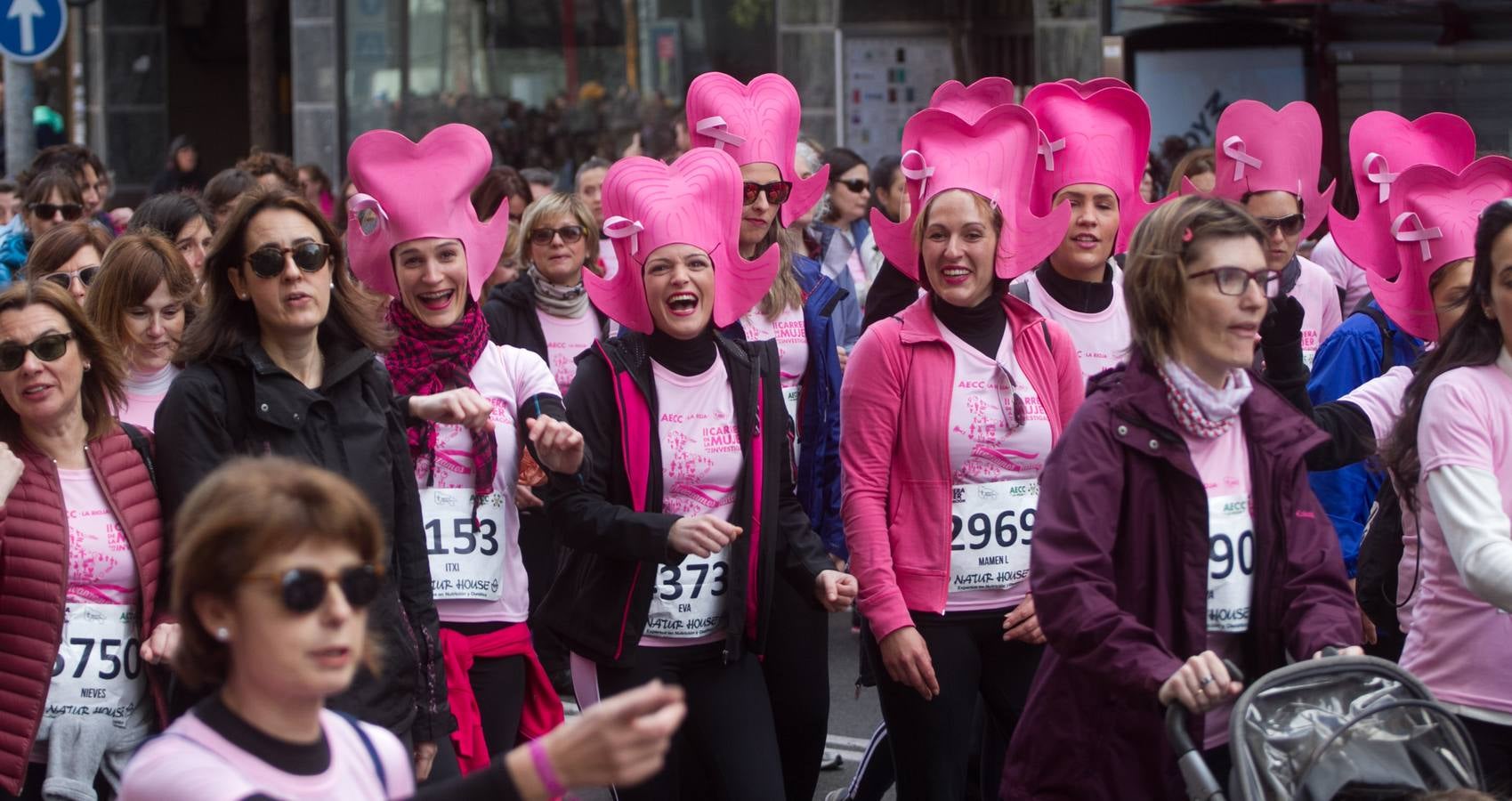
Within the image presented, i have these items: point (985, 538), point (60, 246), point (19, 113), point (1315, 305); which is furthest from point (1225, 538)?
point (19, 113)

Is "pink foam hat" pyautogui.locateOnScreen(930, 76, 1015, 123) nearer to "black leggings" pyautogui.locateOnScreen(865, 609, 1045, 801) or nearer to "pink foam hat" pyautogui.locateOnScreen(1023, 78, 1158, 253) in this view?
"pink foam hat" pyautogui.locateOnScreen(1023, 78, 1158, 253)

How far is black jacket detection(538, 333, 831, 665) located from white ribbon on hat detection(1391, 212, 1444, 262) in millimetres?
1792

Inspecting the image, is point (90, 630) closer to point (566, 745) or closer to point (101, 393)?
point (101, 393)

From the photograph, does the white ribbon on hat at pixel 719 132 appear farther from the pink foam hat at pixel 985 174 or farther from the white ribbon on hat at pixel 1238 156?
the white ribbon on hat at pixel 1238 156

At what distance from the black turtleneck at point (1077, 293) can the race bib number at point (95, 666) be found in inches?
116

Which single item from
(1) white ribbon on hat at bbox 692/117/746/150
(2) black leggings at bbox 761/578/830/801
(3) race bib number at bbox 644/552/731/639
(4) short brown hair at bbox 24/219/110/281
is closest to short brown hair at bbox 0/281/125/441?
(3) race bib number at bbox 644/552/731/639

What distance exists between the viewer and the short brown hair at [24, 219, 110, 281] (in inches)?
267

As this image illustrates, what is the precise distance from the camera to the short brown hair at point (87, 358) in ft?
15.3

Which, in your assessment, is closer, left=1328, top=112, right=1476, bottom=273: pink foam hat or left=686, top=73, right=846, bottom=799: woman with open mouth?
left=1328, top=112, right=1476, bottom=273: pink foam hat

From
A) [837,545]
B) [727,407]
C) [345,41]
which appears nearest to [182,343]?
[727,407]

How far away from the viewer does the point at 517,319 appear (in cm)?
784

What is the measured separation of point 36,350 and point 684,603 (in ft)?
5.55

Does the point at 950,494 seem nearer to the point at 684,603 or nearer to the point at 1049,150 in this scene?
the point at 684,603

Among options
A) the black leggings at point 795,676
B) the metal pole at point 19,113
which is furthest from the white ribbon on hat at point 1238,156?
the metal pole at point 19,113
